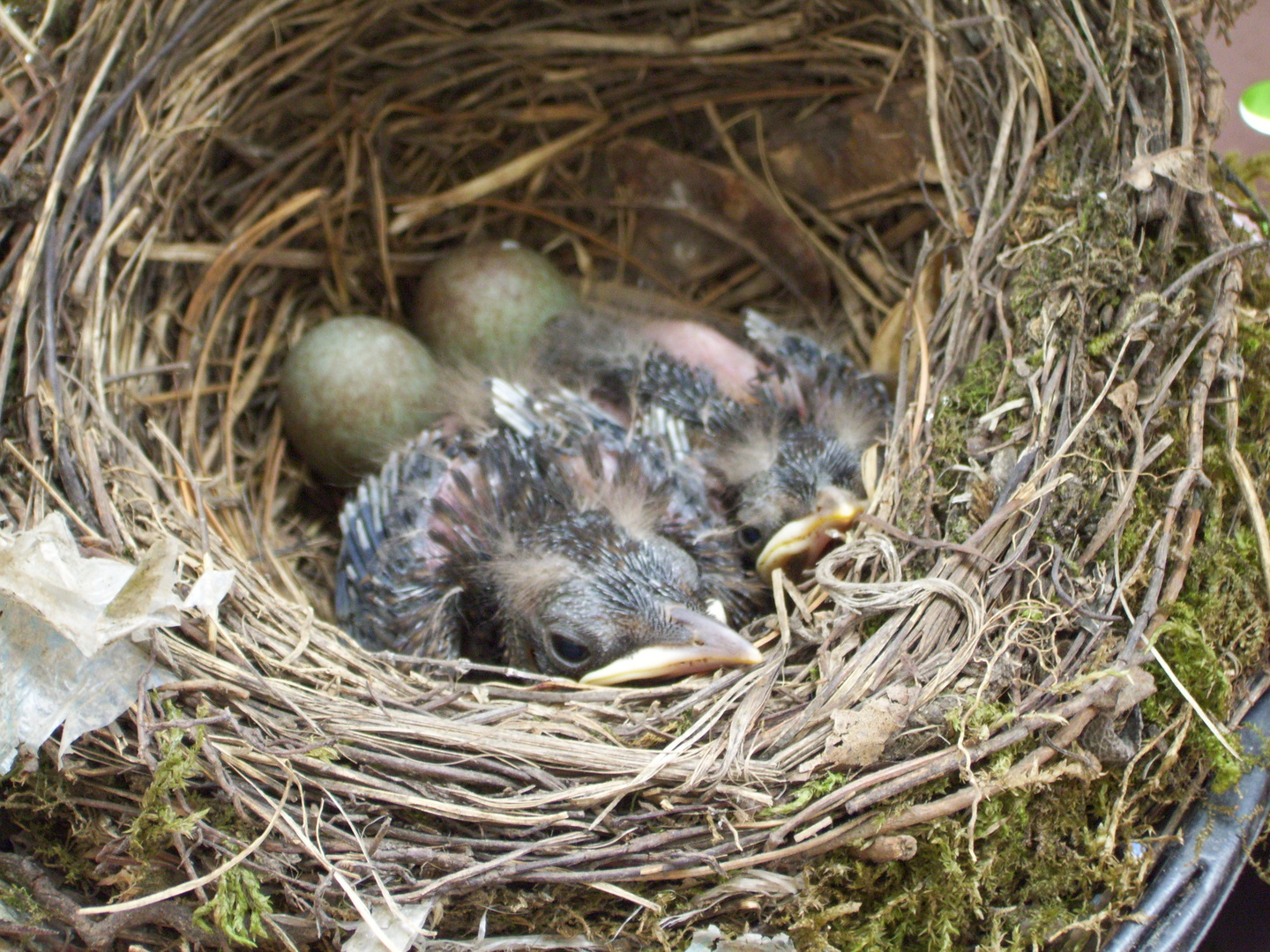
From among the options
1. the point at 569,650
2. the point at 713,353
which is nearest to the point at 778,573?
the point at 569,650

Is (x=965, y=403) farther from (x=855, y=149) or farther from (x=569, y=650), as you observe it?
(x=855, y=149)

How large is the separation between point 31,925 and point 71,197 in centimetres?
102

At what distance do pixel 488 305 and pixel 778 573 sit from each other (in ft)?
2.95

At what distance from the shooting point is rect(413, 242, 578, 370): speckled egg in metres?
1.93

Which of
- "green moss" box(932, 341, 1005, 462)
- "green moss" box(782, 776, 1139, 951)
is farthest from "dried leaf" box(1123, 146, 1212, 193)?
"green moss" box(782, 776, 1139, 951)

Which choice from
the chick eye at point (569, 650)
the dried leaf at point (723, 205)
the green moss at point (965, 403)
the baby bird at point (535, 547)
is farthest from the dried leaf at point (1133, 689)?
the dried leaf at point (723, 205)

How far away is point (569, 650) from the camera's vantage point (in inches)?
53.6

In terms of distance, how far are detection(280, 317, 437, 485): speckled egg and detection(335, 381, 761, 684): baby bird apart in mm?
154

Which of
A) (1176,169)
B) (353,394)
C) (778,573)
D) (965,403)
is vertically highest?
(1176,169)

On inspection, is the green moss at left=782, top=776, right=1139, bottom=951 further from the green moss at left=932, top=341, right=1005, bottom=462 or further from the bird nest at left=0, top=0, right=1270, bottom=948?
the green moss at left=932, top=341, right=1005, bottom=462

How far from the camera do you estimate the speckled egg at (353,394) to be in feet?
5.82

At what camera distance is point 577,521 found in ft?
4.75

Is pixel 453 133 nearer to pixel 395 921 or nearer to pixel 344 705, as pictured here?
pixel 344 705

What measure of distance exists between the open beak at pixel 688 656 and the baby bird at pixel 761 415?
0.29m
